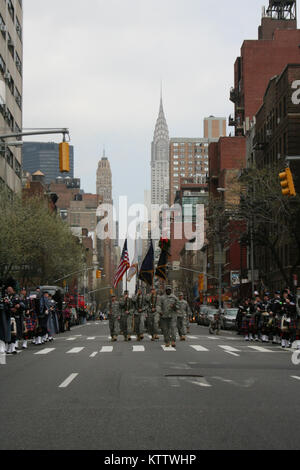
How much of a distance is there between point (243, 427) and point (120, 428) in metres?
1.40

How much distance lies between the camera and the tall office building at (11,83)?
211 feet

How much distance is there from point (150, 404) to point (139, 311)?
61.5 feet

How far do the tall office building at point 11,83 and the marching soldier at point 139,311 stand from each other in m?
32.4

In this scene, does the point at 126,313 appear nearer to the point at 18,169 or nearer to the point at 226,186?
the point at 18,169

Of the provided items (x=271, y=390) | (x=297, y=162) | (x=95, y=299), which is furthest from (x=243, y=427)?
(x=95, y=299)

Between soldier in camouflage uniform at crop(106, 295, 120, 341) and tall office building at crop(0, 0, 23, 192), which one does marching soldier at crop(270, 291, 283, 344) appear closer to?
soldier in camouflage uniform at crop(106, 295, 120, 341)

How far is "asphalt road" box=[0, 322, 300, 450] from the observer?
26.9 feet

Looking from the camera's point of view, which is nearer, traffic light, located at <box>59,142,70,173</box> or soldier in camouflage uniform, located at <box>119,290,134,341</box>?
traffic light, located at <box>59,142,70,173</box>

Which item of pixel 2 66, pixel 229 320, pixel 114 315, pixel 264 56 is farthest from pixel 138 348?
pixel 264 56

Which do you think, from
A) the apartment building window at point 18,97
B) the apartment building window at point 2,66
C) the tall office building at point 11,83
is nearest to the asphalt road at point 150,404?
the tall office building at point 11,83

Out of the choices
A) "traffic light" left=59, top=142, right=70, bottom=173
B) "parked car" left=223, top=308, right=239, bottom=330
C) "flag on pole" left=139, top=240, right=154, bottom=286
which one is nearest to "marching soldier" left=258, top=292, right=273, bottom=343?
"flag on pole" left=139, top=240, right=154, bottom=286

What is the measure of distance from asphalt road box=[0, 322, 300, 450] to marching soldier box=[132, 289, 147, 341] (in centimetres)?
1001

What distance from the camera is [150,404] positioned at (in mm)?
11000

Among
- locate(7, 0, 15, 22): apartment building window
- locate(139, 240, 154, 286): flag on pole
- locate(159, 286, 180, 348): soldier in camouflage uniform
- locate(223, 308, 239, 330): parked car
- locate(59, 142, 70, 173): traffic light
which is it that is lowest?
locate(223, 308, 239, 330): parked car
